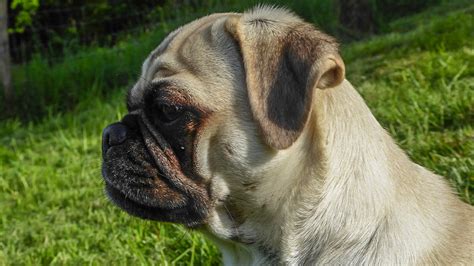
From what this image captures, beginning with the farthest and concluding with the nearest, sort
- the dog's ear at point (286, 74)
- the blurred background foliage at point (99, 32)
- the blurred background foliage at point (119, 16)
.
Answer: the blurred background foliage at point (119, 16)
the blurred background foliage at point (99, 32)
the dog's ear at point (286, 74)

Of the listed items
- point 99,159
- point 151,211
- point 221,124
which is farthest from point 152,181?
point 99,159

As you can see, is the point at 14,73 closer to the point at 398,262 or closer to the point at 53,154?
the point at 53,154

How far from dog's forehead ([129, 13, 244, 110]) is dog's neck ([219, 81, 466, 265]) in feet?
1.24

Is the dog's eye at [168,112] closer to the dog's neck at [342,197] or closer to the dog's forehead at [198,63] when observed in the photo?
the dog's forehead at [198,63]

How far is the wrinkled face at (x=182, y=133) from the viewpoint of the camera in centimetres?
338

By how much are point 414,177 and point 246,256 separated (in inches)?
29.7

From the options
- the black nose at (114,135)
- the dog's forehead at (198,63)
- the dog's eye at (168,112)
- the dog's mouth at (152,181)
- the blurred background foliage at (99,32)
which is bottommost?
the blurred background foliage at (99,32)

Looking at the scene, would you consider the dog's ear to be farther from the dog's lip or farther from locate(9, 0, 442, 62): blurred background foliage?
locate(9, 0, 442, 62): blurred background foliage

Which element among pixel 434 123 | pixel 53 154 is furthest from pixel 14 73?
pixel 434 123

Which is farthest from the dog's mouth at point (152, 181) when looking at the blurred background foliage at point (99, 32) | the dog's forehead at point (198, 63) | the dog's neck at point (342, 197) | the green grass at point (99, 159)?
the blurred background foliage at point (99, 32)

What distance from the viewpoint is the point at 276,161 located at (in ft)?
11.1

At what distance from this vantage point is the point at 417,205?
3396mm

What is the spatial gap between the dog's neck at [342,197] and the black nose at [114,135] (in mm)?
661

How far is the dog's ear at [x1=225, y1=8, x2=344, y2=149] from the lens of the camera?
319 cm
